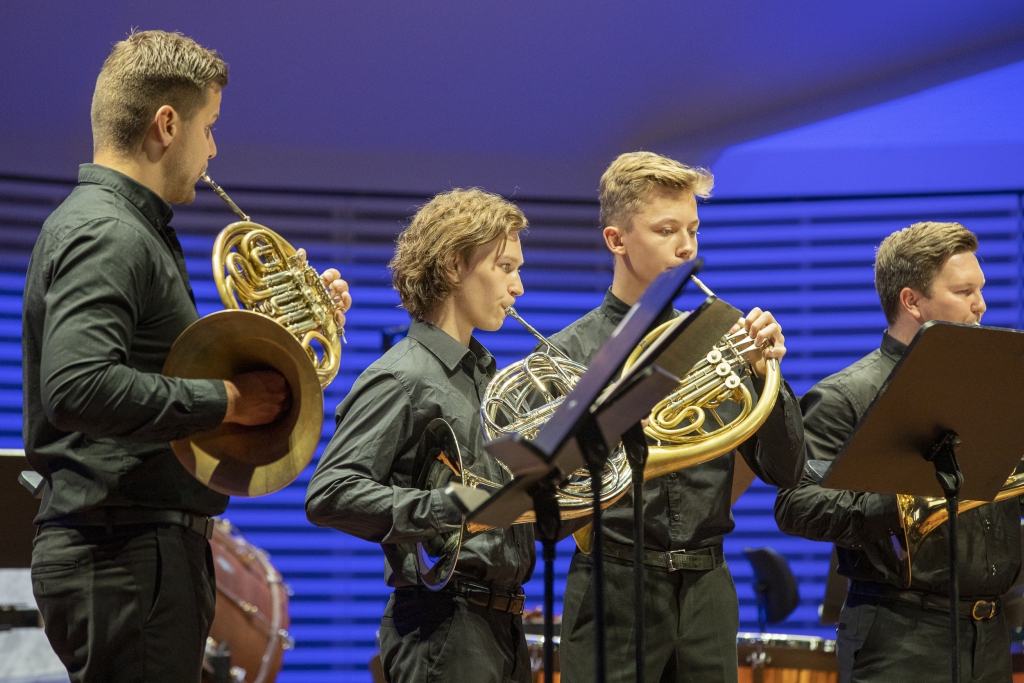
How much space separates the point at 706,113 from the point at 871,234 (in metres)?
1.36

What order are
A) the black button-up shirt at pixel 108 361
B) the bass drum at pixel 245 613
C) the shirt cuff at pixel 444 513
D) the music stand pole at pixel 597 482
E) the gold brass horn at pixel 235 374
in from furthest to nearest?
the bass drum at pixel 245 613 < the shirt cuff at pixel 444 513 < the gold brass horn at pixel 235 374 < the black button-up shirt at pixel 108 361 < the music stand pole at pixel 597 482

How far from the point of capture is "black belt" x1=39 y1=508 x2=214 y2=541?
7.80ft

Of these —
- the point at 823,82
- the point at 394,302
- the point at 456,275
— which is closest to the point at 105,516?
the point at 456,275

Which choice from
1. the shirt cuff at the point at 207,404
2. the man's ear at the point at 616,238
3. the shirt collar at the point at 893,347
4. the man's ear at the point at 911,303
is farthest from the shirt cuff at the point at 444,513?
the man's ear at the point at 911,303

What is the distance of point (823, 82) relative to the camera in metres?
6.62

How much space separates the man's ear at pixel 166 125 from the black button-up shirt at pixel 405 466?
0.81m

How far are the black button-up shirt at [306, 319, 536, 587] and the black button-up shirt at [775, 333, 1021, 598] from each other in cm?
109

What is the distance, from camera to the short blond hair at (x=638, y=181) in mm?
3639

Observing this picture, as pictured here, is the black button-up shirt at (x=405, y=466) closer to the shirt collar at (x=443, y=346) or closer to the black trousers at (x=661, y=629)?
the shirt collar at (x=443, y=346)

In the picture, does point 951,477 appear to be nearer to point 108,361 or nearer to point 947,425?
point 947,425

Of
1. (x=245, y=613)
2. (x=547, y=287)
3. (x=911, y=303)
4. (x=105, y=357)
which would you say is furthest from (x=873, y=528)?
(x=547, y=287)

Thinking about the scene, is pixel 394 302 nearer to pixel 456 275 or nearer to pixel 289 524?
pixel 289 524

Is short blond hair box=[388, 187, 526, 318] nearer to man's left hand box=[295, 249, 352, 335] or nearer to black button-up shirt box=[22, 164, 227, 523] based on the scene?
man's left hand box=[295, 249, 352, 335]

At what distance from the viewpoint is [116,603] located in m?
2.34
